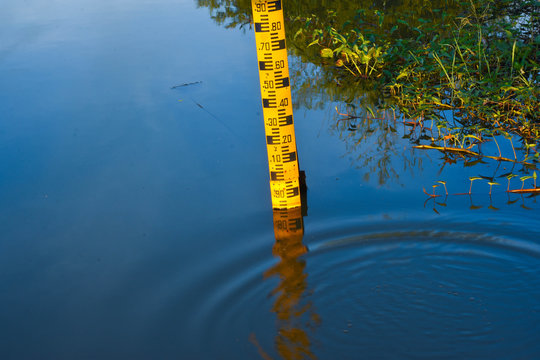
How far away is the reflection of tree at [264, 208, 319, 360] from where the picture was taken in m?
2.95

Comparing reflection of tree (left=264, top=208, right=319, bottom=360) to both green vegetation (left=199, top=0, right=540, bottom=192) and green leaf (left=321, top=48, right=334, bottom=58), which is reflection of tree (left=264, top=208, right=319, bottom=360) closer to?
green vegetation (left=199, top=0, right=540, bottom=192)

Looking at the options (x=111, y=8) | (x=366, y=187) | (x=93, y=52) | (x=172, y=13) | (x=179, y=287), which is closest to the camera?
(x=179, y=287)

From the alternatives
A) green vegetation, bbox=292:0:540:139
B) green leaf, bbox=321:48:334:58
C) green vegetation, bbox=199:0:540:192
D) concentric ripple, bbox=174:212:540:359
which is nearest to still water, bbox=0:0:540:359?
concentric ripple, bbox=174:212:540:359

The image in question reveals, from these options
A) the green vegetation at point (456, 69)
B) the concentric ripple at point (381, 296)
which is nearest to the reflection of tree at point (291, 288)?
the concentric ripple at point (381, 296)

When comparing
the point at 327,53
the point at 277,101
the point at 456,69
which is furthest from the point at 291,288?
the point at 327,53

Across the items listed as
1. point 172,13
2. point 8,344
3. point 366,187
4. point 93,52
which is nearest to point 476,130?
point 366,187

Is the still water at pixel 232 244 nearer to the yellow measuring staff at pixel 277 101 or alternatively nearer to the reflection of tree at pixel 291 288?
the reflection of tree at pixel 291 288

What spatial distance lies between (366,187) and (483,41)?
3.03 metres

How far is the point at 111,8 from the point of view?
409 inches

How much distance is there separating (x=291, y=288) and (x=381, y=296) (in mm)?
473

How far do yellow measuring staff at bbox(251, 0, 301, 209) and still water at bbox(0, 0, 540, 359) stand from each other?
19 cm

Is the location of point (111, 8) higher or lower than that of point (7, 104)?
higher

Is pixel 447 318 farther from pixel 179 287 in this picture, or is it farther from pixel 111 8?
pixel 111 8

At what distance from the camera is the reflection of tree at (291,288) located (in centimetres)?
295
